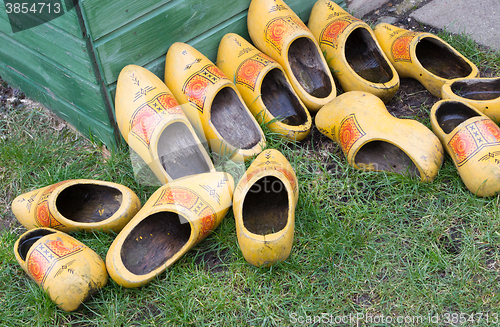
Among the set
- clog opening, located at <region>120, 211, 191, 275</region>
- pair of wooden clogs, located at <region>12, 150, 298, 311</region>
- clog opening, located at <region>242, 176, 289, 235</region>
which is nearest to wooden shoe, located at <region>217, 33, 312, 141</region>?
pair of wooden clogs, located at <region>12, 150, 298, 311</region>

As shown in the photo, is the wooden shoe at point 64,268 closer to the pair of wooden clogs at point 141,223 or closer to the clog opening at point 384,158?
the pair of wooden clogs at point 141,223

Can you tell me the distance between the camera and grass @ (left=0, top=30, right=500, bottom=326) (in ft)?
5.69

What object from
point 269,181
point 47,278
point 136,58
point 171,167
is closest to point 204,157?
point 171,167

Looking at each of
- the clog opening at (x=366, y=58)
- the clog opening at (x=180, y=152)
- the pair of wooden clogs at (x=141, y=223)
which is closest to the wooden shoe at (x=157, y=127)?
the clog opening at (x=180, y=152)

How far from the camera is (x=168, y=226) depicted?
1985mm

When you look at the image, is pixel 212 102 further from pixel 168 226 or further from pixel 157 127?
pixel 168 226

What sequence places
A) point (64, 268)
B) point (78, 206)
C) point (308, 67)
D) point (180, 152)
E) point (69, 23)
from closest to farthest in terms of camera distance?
point (64, 268) → point (69, 23) → point (78, 206) → point (180, 152) → point (308, 67)

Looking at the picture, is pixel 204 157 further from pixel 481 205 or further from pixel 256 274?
pixel 481 205

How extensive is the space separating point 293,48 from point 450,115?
977mm

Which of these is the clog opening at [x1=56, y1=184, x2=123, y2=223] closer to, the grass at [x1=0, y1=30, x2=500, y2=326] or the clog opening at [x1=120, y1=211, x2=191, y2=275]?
the grass at [x1=0, y1=30, x2=500, y2=326]

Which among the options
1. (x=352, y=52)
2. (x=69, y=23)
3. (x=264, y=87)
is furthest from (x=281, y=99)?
(x=69, y=23)

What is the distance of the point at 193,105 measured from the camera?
2.29 meters

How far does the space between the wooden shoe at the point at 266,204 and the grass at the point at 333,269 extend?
0.35ft

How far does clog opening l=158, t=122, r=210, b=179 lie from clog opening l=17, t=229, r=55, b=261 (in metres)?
0.62
